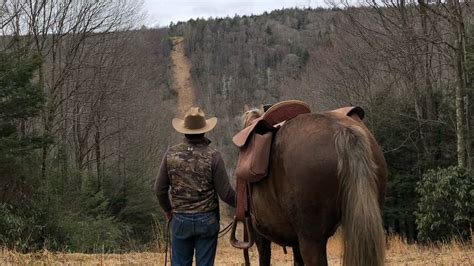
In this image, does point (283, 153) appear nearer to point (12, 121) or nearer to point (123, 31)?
point (12, 121)

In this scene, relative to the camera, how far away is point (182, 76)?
386ft

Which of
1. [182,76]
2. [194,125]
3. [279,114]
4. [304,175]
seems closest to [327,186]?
[304,175]

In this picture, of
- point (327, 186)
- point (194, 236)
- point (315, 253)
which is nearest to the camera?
point (327, 186)

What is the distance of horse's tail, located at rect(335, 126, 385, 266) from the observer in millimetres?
3756

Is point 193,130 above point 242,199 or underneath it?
above

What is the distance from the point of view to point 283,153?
435 cm

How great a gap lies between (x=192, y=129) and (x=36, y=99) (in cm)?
1447

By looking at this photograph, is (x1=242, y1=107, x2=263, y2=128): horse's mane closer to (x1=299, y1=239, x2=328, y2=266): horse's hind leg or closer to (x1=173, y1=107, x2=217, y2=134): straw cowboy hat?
(x1=173, y1=107, x2=217, y2=134): straw cowboy hat

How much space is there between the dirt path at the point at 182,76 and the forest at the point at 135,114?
6421cm

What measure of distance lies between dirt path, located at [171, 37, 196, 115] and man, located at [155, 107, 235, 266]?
91832mm

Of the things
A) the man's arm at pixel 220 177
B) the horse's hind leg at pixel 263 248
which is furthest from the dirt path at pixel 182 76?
the man's arm at pixel 220 177

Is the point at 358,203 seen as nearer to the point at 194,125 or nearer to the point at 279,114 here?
the point at 279,114

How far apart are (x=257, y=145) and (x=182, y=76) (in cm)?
11434

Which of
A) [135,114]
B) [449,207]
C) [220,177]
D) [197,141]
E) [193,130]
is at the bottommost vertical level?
[449,207]
